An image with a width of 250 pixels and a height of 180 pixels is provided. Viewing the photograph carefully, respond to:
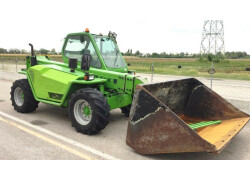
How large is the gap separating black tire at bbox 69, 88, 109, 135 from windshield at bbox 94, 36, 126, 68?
4.11ft

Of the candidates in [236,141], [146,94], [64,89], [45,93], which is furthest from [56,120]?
[236,141]

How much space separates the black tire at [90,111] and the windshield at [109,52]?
125cm

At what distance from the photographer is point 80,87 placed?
5945mm

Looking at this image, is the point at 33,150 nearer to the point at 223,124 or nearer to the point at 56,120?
the point at 56,120

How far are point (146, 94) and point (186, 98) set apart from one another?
228 cm

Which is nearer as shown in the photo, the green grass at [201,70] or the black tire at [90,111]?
the black tire at [90,111]

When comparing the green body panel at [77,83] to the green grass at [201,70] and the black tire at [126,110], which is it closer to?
the black tire at [126,110]

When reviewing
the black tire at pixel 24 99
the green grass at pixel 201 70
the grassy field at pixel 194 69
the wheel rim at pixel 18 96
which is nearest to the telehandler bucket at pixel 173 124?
the black tire at pixel 24 99

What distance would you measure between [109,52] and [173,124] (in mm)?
3181

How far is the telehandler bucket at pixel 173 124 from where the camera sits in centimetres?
392

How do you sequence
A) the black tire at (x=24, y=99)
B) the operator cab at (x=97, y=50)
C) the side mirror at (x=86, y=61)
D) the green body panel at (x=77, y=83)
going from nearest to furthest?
the green body panel at (x=77, y=83) < the side mirror at (x=86, y=61) < the operator cab at (x=97, y=50) < the black tire at (x=24, y=99)

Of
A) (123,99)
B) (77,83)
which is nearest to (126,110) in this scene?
(123,99)

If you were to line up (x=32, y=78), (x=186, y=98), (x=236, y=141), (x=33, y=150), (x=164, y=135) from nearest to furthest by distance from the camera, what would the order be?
1. (x=164, y=135)
2. (x=33, y=150)
3. (x=236, y=141)
4. (x=186, y=98)
5. (x=32, y=78)

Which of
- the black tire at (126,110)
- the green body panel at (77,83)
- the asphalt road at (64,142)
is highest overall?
the green body panel at (77,83)
